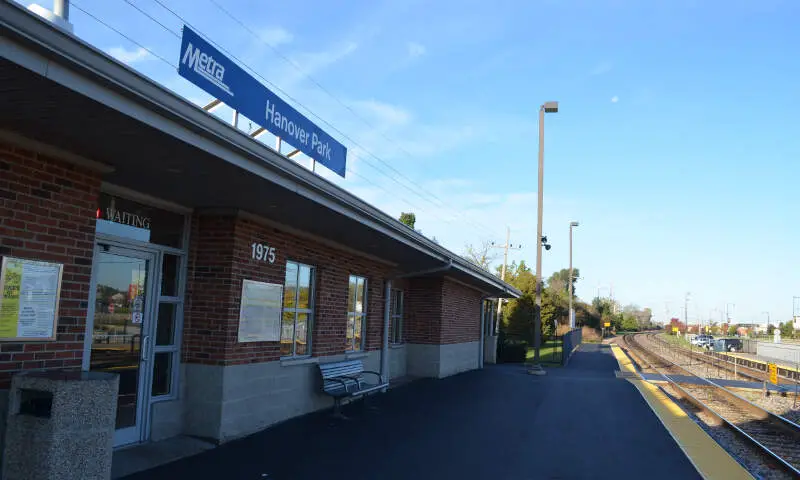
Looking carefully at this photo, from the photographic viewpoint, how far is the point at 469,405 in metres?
11.9

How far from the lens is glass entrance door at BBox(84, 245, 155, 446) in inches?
260

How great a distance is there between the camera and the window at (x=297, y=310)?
963cm

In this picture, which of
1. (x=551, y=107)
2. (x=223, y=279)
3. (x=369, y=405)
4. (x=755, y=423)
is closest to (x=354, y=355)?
(x=369, y=405)

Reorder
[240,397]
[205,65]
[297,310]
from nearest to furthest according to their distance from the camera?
[205,65]
[240,397]
[297,310]

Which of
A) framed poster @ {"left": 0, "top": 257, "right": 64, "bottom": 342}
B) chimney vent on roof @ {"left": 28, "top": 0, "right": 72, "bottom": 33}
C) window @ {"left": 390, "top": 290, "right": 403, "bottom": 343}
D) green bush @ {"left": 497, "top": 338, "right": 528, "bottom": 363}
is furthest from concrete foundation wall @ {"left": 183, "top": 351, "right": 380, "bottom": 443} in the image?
green bush @ {"left": 497, "top": 338, "right": 528, "bottom": 363}

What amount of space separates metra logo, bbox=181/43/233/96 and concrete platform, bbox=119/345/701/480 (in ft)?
14.5

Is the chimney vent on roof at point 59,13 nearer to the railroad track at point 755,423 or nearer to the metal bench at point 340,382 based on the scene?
the metal bench at point 340,382

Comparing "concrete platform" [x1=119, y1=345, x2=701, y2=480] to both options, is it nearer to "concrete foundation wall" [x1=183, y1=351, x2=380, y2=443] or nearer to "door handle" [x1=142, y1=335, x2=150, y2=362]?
"concrete foundation wall" [x1=183, y1=351, x2=380, y2=443]

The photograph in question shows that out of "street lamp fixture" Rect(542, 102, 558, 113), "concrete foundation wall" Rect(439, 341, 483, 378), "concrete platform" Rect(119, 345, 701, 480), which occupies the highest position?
"street lamp fixture" Rect(542, 102, 558, 113)

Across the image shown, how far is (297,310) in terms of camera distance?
9930mm

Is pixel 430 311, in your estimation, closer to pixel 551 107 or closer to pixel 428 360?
pixel 428 360

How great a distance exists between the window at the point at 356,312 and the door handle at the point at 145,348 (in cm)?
494

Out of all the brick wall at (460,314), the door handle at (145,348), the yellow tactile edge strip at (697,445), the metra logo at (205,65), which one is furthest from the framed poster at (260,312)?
the brick wall at (460,314)

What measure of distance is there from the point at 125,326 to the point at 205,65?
3188 millimetres
